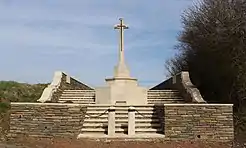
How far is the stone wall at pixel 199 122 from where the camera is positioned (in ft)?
50.4

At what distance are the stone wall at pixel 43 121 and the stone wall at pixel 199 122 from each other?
10.4ft

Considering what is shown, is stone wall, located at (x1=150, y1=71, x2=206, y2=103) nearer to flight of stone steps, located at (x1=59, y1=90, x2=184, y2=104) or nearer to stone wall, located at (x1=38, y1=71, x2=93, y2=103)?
flight of stone steps, located at (x1=59, y1=90, x2=184, y2=104)

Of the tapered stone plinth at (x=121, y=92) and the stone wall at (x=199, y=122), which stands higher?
the tapered stone plinth at (x=121, y=92)

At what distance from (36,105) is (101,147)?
3242 mm

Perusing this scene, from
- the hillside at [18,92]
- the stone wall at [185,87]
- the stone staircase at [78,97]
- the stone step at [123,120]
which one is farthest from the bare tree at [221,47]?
the hillside at [18,92]

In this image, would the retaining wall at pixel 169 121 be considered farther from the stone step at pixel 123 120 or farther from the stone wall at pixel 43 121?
the stone step at pixel 123 120

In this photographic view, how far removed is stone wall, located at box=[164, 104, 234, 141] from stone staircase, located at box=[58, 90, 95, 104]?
254 inches

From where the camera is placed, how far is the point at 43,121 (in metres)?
15.7

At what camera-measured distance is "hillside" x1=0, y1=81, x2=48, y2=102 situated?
824 inches

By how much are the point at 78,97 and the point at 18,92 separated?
296cm

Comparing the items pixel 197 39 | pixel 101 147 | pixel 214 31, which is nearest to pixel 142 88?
pixel 197 39

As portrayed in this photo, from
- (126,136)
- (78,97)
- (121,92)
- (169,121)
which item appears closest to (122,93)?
(121,92)

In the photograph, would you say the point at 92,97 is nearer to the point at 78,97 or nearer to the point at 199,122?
the point at 78,97

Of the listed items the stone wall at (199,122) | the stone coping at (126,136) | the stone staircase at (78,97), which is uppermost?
the stone staircase at (78,97)
